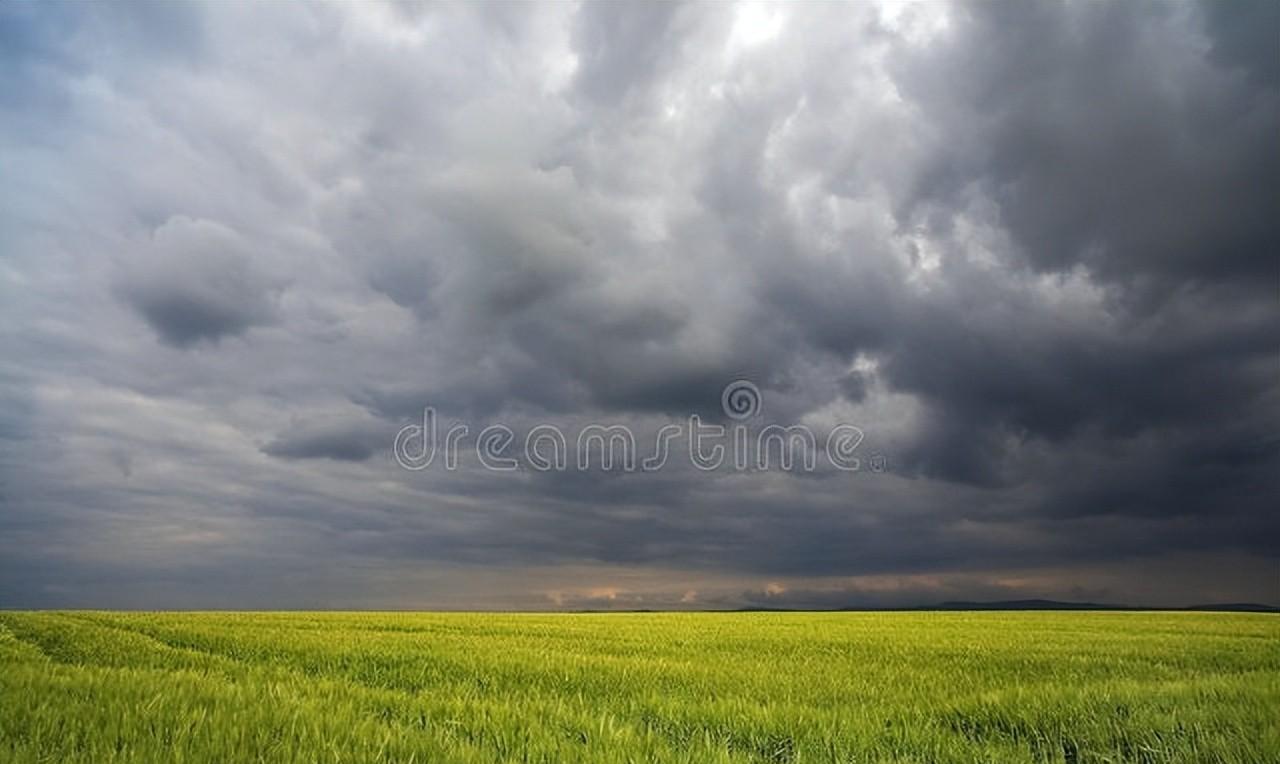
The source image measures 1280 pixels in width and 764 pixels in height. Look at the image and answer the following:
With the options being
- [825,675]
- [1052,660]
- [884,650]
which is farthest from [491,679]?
[1052,660]

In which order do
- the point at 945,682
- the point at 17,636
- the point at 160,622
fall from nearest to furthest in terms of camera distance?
1. the point at 945,682
2. the point at 17,636
3. the point at 160,622

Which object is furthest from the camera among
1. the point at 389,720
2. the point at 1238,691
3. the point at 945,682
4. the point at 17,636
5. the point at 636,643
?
the point at 636,643

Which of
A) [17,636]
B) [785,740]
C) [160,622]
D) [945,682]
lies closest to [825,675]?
[945,682]

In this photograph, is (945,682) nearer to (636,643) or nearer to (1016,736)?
(1016,736)

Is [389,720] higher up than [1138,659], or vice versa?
[389,720]

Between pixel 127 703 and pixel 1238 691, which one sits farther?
pixel 1238 691

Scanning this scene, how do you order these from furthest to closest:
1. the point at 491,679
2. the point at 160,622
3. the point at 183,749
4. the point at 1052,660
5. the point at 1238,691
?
the point at 160,622 < the point at 1052,660 < the point at 491,679 < the point at 1238,691 < the point at 183,749

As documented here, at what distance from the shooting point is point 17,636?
18000 mm

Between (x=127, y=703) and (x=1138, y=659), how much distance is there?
2019 centimetres

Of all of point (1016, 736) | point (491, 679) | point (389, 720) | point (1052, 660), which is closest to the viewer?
point (389, 720)

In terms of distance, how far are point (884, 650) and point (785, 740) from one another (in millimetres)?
12661

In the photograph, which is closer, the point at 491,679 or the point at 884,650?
the point at 491,679

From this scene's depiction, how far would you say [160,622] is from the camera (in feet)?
78.0

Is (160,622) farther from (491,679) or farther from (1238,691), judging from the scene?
(1238,691)
